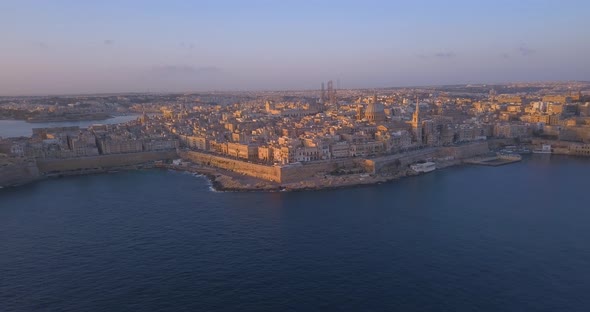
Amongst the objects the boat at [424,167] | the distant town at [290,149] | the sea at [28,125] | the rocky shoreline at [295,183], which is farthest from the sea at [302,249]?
the sea at [28,125]

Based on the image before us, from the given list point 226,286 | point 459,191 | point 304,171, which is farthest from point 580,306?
point 304,171

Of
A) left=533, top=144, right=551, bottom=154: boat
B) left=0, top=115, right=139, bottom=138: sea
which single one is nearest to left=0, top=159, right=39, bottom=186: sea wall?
left=0, top=115, right=139, bottom=138: sea

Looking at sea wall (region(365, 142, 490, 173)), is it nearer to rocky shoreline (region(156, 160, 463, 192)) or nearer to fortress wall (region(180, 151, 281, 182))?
rocky shoreline (region(156, 160, 463, 192))

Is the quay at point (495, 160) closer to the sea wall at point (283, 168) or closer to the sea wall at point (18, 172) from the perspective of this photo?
the sea wall at point (283, 168)

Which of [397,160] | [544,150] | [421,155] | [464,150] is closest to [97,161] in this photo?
[397,160]

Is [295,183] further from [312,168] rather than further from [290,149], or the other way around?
[290,149]
